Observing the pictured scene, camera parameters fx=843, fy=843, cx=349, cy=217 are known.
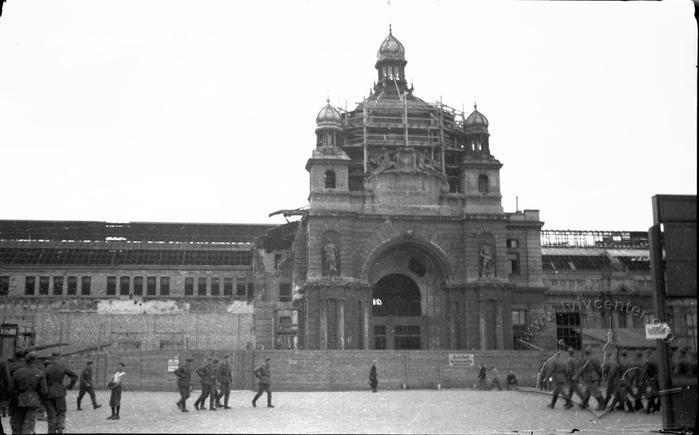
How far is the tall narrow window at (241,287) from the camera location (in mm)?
62156

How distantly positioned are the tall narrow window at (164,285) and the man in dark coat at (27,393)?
4521 centimetres

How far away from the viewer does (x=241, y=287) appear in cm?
6238

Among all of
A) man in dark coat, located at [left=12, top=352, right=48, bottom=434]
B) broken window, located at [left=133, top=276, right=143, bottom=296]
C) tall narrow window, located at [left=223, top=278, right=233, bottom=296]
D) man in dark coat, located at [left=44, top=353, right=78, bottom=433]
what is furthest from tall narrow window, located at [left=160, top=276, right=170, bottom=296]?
man in dark coat, located at [left=12, top=352, right=48, bottom=434]

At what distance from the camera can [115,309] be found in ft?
198

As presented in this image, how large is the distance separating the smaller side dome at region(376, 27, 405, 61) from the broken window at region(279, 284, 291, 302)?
59.9 feet

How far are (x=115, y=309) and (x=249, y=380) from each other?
23728mm

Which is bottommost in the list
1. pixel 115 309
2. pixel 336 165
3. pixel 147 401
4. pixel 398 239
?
pixel 147 401

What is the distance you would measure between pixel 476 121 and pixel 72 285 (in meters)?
30.8

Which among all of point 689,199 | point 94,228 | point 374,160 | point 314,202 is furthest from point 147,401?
point 94,228

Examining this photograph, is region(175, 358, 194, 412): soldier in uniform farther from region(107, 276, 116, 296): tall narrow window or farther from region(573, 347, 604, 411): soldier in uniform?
region(107, 276, 116, 296): tall narrow window

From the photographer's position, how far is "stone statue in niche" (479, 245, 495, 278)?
51.7 meters

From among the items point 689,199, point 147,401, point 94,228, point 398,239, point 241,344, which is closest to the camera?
point 689,199

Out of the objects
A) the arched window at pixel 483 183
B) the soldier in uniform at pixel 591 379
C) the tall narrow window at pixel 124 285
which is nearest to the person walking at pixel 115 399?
the soldier in uniform at pixel 591 379

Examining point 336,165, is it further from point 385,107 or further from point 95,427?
point 95,427
